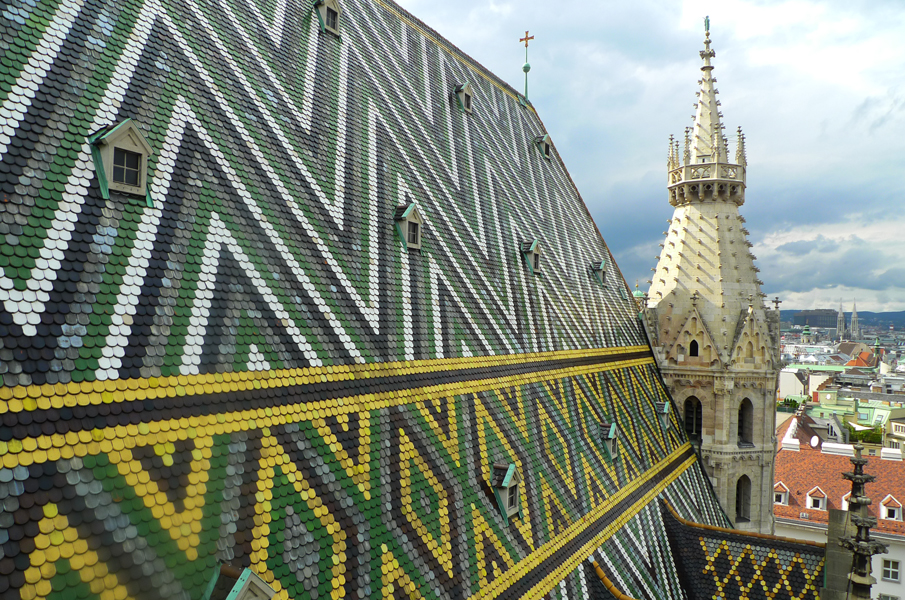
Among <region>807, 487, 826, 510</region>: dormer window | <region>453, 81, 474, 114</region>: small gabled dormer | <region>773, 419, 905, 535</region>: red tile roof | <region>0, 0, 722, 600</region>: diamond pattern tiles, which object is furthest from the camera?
<region>807, 487, 826, 510</region>: dormer window

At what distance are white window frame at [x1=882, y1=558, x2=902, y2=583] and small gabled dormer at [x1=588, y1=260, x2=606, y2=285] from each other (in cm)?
2529

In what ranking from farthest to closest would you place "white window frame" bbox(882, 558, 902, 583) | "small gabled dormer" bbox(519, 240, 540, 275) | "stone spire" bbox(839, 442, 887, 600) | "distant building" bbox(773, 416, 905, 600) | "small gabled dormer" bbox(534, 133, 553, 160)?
"distant building" bbox(773, 416, 905, 600), "white window frame" bbox(882, 558, 902, 583), "small gabled dormer" bbox(534, 133, 553, 160), "small gabled dormer" bbox(519, 240, 540, 275), "stone spire" bbox(839, 442, 887, 600)

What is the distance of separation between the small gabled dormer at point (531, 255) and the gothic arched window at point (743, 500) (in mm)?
12819

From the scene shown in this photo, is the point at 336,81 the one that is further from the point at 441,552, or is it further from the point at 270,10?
the point at 441,552

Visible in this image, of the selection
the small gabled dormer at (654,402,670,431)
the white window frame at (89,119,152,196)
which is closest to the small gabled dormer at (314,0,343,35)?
the white window frame at (89,119,152,196)

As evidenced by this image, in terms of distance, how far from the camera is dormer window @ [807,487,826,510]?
3747 centimetres

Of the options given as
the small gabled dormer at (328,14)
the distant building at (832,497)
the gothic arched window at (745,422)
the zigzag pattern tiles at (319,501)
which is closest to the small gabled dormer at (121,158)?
the zigzag pattern tiles at (319,501)

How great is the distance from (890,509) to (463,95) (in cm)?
3376

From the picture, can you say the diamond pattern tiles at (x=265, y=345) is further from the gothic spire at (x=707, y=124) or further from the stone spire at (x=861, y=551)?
the gothic spire at (x=707, y=124)

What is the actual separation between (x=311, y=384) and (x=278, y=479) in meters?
1.40

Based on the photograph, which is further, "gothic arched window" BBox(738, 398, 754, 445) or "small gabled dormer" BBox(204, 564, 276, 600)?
"gothic arched window" BBox(738, 398, 754, 445)

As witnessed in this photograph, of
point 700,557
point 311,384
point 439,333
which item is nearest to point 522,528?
point 439,333

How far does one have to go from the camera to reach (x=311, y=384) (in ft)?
25.8

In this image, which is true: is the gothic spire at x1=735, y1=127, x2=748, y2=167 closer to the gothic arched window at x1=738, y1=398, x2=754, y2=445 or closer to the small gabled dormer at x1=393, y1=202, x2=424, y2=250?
the gothic arched window at x1=738, y1=398, x2=754, y2=445
